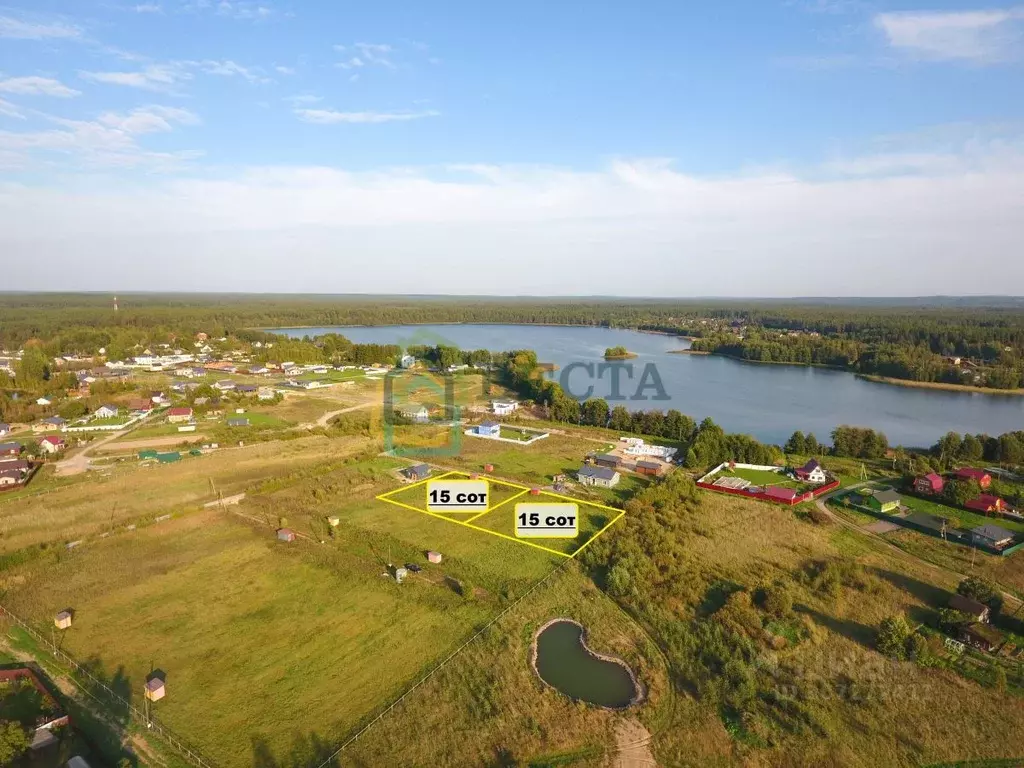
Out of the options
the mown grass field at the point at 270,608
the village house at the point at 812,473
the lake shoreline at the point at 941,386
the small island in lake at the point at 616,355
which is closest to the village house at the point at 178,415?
the mown grass field at the point at 270,608

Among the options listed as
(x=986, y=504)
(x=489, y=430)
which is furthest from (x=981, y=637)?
(x=489, y=430)

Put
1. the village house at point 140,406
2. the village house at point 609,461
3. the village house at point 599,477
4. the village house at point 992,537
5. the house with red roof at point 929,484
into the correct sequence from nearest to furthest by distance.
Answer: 1. the village house at point 992,537
2. the house with red roof at point 929,484
3. the village house at point 599,477
4. the village house at point 609,461
5. the village house at point 140,406

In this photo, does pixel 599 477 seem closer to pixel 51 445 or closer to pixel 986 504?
pixel 986 504

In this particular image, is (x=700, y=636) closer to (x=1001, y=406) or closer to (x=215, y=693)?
(x=215, y=693)

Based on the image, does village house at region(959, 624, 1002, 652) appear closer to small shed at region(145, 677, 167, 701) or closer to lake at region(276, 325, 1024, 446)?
small shed at region(145, 677, 167, 701)

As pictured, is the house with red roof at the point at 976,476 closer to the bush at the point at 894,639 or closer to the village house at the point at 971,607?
the village house at the point at 971,607

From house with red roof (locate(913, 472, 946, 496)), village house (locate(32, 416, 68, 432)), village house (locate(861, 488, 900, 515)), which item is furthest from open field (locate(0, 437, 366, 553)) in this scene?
house with red roof (locate(913, 472, 946, 496))

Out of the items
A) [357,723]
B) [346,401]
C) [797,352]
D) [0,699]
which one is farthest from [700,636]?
[797,352]
